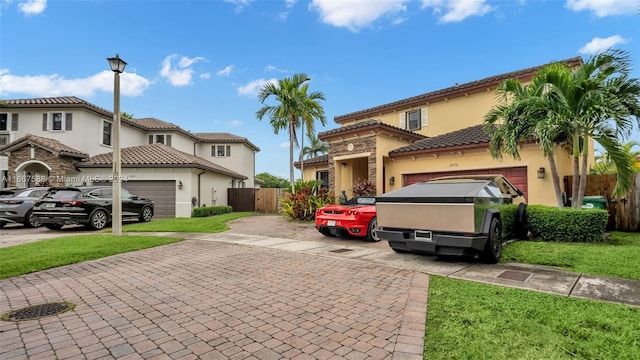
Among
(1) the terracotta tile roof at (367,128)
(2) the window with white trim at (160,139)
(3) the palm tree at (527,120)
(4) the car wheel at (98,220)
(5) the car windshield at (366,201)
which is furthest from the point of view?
(2) the window with white trim at (160,139)

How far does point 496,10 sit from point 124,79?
1355cm

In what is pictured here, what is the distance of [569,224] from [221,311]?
8.41 metres

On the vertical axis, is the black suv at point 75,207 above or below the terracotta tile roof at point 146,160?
below

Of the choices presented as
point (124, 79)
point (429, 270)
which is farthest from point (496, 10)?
point (124, 79)

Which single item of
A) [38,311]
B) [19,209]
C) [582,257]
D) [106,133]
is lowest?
[38,311]

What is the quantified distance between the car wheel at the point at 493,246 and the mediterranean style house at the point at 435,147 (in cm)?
648

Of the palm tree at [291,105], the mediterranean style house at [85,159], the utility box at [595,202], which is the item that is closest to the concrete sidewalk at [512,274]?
the utility box at [595,202]

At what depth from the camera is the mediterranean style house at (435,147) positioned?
11.6 metres

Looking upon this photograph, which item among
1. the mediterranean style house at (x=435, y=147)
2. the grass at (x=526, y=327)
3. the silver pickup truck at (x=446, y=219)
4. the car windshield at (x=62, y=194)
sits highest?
the mediterranean style house at (x=435, y=147)

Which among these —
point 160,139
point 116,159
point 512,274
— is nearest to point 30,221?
point 116,159

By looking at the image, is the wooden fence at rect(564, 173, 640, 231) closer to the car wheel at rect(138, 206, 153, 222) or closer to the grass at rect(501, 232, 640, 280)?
Result: the grass at rect(501, 232, 640, 280)

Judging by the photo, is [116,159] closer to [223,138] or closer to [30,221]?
[30,221]

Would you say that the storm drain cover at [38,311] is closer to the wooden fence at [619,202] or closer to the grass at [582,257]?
the grass at [582,257]

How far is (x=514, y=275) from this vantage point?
17.0 feet
